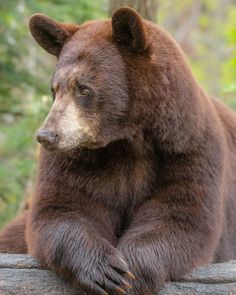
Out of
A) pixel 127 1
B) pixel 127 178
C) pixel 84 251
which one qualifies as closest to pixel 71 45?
pixel 127 178

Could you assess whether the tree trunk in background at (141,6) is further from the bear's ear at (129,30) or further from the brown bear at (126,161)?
the bear's ear at (129,30)

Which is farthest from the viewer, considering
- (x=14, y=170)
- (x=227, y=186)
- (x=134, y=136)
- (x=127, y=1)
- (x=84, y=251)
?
(x=14, y=170)

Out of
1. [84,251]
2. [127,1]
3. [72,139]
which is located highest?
[127,1]

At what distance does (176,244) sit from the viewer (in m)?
4.66

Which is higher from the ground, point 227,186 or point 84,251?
point 227,186

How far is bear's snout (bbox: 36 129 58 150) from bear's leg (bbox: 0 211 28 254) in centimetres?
160

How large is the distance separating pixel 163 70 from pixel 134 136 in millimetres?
485

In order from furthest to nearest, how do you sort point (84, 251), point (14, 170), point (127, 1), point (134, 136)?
point (14, 170) < point (127, 1) < point (134, 136) < point (84, 251)

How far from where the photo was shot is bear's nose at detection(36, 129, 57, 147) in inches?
174

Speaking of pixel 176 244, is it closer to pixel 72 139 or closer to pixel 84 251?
pixel 84 251

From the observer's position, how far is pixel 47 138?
445 centimetres

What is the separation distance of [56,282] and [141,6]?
385cm

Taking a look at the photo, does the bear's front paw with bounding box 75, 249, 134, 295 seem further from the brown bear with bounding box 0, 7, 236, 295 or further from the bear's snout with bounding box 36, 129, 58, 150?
the bear's snout with bounding box 36, 129, 58, 150

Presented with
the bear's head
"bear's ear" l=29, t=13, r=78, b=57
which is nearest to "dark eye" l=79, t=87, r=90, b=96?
the bear's head
